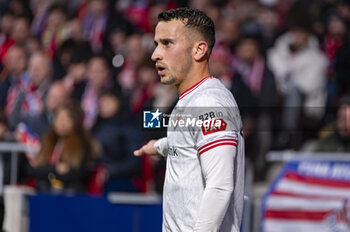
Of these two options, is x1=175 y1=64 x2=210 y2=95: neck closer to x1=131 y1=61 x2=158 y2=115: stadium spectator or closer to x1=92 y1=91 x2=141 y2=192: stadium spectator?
x1=92 y1=91 x2=141 y2=192: stadium spectator

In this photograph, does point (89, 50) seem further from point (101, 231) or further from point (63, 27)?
point (101, 231)

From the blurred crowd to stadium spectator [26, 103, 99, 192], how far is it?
12 millimetres

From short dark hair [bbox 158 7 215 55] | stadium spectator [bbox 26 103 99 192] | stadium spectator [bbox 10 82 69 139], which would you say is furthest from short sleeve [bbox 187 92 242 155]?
stadium spectator [bbox 10 82 69 139]

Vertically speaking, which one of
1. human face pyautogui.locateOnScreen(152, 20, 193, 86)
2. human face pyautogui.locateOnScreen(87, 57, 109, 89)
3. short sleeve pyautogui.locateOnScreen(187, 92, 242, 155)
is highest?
human face pyautogui.locateOnScreen(87, 57, 109, 89)

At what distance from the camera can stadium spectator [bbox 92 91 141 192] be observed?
801 cm

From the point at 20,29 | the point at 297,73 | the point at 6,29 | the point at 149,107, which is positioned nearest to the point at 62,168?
the point at 149,107

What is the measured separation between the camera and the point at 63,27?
1177cm

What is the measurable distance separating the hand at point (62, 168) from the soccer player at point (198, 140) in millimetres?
4508

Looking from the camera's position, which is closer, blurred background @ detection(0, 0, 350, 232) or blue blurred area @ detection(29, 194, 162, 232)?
blurred background @ detection(0, 0, 350, 232)

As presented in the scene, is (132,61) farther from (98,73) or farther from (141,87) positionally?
(141,87)

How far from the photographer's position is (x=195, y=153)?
309 centimetres

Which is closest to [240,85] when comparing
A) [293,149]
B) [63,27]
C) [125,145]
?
[293,149]

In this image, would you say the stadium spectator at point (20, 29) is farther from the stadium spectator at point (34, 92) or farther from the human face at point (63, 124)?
the human face at point (63, 124)

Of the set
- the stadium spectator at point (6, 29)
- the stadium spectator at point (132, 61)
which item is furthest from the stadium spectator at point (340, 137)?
the stadium spectator at point (6, 29)
